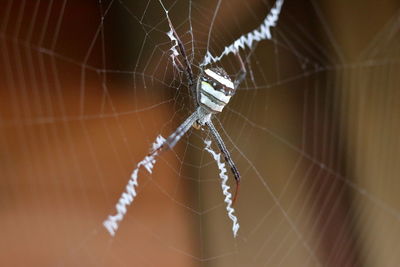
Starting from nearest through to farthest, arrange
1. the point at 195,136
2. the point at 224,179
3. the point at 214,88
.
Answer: the point at 214,88 → the point at 224,179 → the point at 195,136

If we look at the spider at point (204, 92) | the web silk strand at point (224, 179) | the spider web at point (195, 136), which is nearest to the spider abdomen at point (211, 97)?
the spider at point (204, 92)

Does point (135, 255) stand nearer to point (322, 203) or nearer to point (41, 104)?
point (41, 104)

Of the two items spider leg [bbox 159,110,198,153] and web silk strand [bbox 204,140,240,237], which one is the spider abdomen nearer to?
spider leg [bbox 159,110,198,153]

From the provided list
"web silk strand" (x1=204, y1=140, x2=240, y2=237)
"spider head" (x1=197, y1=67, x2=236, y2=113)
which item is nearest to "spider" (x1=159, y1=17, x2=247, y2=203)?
"spider head" (x1=197, y1=67, x2=236, y2=113)

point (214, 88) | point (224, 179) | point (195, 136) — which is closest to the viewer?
point (214, 88)

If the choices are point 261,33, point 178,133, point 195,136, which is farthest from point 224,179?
point 261,33

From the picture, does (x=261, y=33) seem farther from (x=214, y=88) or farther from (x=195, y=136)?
(x=214, y=88)

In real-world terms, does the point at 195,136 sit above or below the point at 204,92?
below
